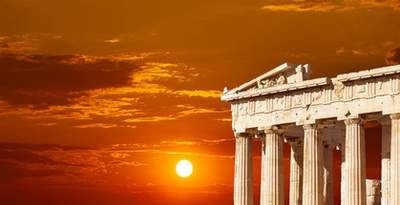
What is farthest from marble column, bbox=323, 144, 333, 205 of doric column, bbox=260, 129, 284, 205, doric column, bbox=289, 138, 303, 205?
doric column, bbox=260, 129, 284, 205

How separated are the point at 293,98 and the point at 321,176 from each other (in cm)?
404

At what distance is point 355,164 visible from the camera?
60.2 m

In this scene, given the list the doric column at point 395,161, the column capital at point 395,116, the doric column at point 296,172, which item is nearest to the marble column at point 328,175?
the doric column at point 296,172

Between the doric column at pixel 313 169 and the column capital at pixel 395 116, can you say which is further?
the doric column at pixel 313 169

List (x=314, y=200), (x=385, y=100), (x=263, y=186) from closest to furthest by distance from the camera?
(x=385, y=100) → (x=314, y=200) → (x=263, y=186)

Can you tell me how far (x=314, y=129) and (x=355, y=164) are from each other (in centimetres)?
350

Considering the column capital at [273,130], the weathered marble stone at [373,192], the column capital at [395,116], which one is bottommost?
the weathered marble stone at [373,192]

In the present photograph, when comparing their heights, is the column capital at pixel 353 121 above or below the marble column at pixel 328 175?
above

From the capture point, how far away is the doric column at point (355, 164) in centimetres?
6003

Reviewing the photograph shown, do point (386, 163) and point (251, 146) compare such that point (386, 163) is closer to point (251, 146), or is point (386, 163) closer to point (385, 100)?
point (385, 100)

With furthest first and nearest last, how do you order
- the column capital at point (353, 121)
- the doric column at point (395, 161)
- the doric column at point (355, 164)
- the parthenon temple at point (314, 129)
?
the column capital at point (353, 121) < the doric column at point (355, 164) < the parthenon temple at point (314, 129) < the doric column at point (395, 161)

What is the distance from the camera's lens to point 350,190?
60281 mm

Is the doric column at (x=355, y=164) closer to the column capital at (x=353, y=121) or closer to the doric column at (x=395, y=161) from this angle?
the column capital at (x=353, y=121)

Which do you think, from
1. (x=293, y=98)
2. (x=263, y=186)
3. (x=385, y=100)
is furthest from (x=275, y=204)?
(x=385, y=100)
